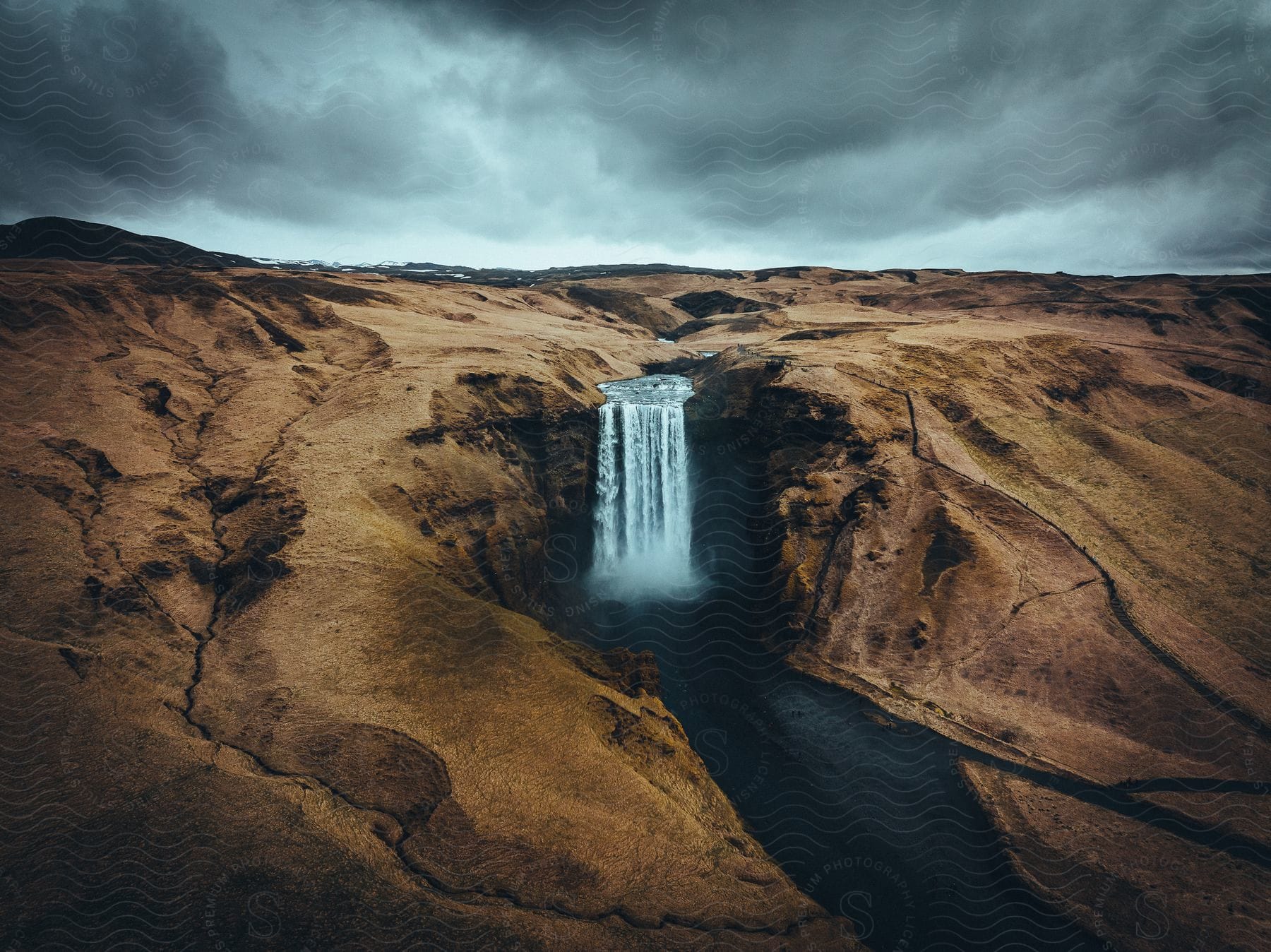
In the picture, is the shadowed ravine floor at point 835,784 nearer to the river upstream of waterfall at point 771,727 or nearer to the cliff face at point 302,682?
the river upstream of waterfall at point 771,727

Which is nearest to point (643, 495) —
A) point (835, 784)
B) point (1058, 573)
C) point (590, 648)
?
point (590, 648)

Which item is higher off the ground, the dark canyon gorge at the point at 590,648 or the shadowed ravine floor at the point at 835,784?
the dark canyon gorge at the point at 590,648

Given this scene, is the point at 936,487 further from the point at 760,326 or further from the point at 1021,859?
the point at 760,326

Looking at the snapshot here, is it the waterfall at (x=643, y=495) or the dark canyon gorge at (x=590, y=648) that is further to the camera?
the waterfall at (x=643, y=495)

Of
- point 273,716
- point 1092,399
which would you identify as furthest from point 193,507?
point 1092,399

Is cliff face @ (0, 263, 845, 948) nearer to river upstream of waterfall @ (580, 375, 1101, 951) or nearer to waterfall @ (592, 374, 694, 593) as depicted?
river upstream of waterfall @ (580, 375, 1101, 951)

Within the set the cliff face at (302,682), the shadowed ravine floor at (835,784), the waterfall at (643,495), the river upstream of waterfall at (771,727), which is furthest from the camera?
the waterfall at (643,495)

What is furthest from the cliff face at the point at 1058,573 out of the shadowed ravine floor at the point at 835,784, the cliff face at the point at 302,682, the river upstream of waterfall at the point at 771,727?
the cliff face at the point at 302,682
